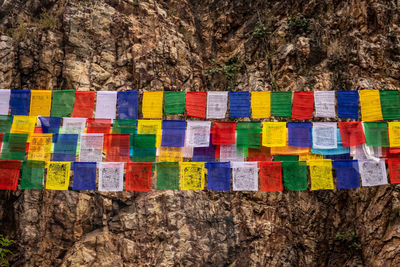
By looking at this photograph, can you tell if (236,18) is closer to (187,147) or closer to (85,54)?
(85,54)

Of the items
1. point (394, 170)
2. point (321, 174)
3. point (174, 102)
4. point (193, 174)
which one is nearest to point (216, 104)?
point (174, 102)

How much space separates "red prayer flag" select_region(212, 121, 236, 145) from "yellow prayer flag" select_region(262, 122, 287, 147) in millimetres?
878

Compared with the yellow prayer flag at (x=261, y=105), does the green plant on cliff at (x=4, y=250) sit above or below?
below

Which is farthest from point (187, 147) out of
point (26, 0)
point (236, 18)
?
point (26, 0)

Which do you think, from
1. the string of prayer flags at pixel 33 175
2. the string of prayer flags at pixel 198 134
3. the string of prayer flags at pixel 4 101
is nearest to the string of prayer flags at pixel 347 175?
the string of prayer flags at pixel 198 134

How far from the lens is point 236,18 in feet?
51.5

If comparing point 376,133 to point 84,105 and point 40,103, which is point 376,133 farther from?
point 40,103

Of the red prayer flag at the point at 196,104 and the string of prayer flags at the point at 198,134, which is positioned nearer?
the string of prayer flags at the point at 198,134

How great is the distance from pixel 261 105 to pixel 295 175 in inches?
86.2

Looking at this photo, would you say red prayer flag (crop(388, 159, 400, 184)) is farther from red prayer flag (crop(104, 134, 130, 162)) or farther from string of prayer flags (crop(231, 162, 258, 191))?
red prayer flag (crop(104, 134, 130, 162))

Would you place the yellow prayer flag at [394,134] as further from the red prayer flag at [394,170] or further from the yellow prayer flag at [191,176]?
the yellow prayer flag at [191,176]

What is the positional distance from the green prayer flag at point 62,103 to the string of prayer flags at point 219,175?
167 inches

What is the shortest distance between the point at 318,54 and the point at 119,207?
9.10 metres

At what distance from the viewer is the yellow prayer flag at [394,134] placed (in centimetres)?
1003
